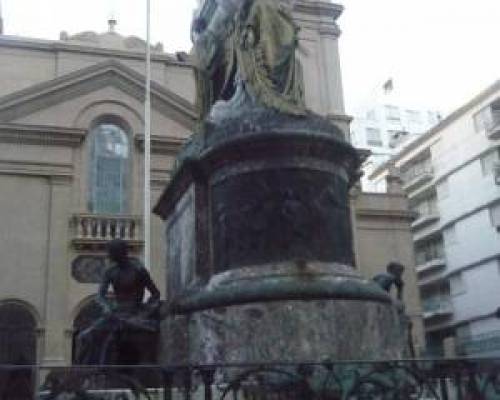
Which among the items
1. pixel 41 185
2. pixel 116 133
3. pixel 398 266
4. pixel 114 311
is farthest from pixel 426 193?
pixel 114 311

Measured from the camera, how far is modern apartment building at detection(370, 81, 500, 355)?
3253 centimetres

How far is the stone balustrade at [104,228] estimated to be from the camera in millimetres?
22609

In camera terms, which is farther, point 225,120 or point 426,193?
point 426,193

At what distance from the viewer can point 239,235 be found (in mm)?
→ 5676

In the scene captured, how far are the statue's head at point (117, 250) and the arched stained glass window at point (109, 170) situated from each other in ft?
56.6

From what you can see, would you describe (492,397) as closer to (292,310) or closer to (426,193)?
(292,310)

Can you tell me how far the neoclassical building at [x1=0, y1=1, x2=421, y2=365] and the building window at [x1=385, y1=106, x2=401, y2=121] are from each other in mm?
24029

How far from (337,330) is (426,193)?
3557 cm

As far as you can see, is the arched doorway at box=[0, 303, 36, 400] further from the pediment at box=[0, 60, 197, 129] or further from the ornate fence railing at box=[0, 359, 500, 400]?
the ornate fence railing at box=[0, 359, 500, 400]

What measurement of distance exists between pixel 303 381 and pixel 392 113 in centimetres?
4933

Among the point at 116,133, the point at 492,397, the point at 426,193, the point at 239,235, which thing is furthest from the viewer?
the point at 426,193

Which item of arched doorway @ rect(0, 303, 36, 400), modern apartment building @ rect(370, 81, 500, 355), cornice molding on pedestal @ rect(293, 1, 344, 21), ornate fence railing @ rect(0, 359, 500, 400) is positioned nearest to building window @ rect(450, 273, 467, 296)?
modern apartment building @ rect(370, 81, 500, 355)

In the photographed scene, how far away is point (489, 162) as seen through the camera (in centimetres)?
3334

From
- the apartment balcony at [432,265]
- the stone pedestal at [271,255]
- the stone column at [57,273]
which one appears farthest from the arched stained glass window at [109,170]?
the apartment balcony at [432,265]
